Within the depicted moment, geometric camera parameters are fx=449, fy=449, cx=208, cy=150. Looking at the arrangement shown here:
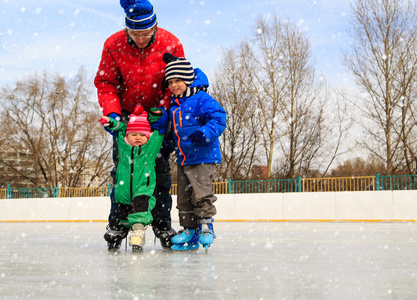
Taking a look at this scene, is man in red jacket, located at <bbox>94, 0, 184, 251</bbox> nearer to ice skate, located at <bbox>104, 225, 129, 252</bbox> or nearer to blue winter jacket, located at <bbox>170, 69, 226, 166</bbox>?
ice skate, located at <bbox>104, 225, 129, 252</bbox>

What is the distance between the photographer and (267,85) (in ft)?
62.6

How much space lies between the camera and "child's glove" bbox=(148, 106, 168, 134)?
276 cm

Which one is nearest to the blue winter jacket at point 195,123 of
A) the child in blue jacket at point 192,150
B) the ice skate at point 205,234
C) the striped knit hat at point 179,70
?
the child in blue jacket at point 192,150

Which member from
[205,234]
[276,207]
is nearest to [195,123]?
[205,234]

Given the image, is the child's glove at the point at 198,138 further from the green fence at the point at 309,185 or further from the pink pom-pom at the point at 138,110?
the green fence at the point at 309,185

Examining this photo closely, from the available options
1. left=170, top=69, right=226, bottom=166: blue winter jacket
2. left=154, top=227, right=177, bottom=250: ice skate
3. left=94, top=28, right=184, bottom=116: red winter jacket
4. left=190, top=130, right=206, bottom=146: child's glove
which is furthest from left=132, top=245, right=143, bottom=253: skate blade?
left=94, top=28, right=184, bottom=116: red winter jacket

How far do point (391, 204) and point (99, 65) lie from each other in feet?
31.6

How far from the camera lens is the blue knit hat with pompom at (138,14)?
2.70 metres

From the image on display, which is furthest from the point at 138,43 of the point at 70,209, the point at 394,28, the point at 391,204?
the point at 394,28

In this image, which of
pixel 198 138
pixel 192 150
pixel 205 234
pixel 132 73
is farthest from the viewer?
pixel 132 73

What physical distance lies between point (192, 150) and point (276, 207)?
9.39 m

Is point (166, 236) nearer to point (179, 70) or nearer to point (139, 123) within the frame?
point (139, 123)

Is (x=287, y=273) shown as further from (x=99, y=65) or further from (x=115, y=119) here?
(x=99, y=65)

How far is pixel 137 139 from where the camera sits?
8.83 feet
